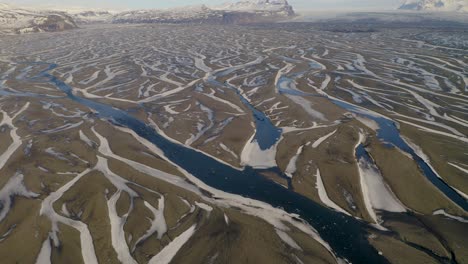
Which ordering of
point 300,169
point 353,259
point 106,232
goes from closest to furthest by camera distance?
1. point 353,259
2. point 106,232
3. point 300,169

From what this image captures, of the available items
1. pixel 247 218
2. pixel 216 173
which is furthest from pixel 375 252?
pixel 216 173

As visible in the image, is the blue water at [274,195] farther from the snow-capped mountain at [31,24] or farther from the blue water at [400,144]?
the snow-capped mountain at [31,24]

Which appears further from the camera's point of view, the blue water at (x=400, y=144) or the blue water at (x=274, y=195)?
the blue water at (x=400, y=144)

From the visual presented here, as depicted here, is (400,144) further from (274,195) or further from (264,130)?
(274,195)

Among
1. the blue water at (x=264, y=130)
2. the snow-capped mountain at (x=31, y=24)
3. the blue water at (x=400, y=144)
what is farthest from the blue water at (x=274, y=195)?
the snow-capped mountain at (x=31, y=24)

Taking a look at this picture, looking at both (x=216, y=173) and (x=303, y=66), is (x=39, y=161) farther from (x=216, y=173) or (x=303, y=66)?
(x=303, y=66)

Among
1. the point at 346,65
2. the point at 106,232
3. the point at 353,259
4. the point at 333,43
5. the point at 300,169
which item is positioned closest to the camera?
the point at 353,259
